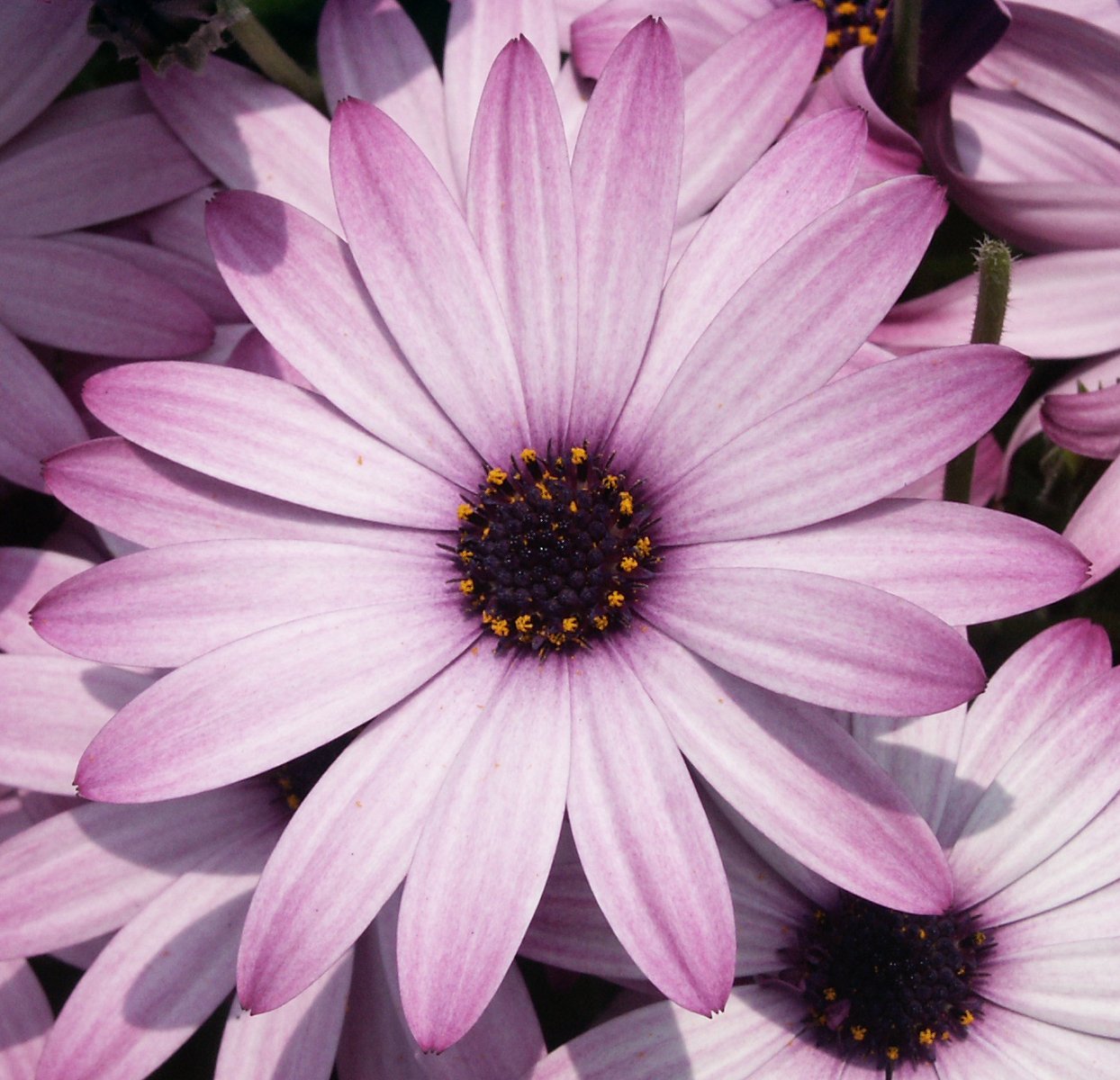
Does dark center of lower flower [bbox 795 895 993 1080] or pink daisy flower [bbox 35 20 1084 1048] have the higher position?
pink daisy flower [bbox 35 20 1084 1048]

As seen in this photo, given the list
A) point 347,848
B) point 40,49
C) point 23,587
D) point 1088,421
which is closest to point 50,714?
point 23,587

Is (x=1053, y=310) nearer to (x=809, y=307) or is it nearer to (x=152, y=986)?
(x=809, y=307)

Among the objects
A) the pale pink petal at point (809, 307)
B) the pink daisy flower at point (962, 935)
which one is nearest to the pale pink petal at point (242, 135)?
the pale pink petal at point (809, 307)

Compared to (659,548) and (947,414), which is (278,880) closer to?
(659,548)

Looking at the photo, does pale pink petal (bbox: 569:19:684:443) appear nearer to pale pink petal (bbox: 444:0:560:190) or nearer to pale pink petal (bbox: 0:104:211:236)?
pale pink petal (bbox: 444:0:560:190)

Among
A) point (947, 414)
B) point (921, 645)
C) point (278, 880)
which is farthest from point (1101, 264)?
point (278, 880)

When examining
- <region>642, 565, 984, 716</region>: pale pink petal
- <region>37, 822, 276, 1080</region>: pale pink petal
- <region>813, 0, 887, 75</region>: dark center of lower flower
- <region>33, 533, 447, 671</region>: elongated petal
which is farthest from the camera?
<region>813, 0, 887, 75</region>: dark center of lower flower

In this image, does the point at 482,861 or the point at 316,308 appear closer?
the point at 482,861

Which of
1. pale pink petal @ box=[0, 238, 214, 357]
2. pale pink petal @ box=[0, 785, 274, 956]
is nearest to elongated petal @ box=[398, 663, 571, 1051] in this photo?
pale pink petal @ box=[0, 785, 274, 956]
